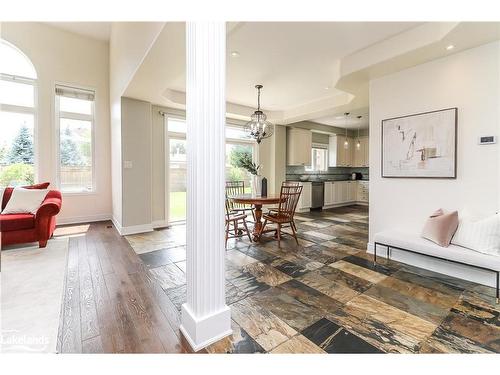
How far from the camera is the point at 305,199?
6.65 metres

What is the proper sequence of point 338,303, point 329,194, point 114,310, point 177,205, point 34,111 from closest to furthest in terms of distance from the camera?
point 114,310 < point 338,303 < point 34,111 < point 177,205 < point 329,194

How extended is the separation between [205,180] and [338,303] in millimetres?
1560

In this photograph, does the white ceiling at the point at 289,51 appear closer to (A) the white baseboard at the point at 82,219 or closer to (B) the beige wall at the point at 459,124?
(B) the beige wall at the point at 459,124

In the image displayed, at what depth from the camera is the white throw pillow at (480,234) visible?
7.06 feet

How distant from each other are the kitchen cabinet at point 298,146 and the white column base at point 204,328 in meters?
5.53

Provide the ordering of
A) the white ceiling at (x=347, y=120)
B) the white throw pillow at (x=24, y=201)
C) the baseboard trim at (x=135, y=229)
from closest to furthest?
the white throw pillow at (x=24, y=201), the baseboard trim at (x=135, y=229), the white ceiling at (x=347, y=120)

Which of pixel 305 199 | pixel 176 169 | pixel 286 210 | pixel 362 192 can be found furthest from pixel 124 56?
pixel 362 192

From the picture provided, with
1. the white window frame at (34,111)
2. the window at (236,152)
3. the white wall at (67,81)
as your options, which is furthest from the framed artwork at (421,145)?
the white window frame at (34,111)

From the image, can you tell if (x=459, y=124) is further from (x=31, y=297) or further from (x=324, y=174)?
(x=324, y=174)

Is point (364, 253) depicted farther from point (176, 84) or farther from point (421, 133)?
point (176, 84)

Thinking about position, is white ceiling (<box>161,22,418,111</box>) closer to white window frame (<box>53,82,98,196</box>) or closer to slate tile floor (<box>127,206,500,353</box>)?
white window frame (<box>53,82,98,196</box>)

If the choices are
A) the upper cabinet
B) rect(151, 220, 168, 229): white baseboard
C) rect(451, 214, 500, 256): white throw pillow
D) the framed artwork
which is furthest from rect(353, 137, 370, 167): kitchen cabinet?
rect(151, 220, 168, 229): white baseboard

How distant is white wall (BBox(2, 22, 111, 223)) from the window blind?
10 cm
